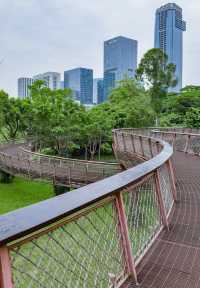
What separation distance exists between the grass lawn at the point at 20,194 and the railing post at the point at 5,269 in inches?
680

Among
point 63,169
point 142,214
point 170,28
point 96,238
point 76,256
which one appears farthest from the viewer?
point 170,28

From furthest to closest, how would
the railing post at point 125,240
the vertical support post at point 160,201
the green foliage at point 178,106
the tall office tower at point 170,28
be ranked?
the tall office tower at point 170,28, the green foliage at point 178,106, the vertical support post at point 160,201, the railing post at point 125,240

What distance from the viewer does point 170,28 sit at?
105125mm

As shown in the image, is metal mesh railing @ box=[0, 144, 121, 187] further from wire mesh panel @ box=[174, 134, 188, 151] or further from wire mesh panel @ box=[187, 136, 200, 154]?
wire mesh panel @ box=[187, 136, 200, 154]

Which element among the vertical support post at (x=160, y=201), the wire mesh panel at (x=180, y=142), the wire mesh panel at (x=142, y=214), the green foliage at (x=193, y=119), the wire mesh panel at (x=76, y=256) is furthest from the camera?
the green foliage at (x=193, y=119)

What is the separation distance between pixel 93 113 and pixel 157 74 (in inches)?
429

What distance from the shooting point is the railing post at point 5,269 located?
1.30 meters

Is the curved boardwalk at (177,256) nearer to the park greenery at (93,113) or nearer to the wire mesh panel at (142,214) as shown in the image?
the wire mesh panel at (142,214)

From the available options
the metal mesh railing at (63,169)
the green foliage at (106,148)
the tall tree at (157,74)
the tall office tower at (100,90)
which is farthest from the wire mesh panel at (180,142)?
the tall office tower at (100,90)

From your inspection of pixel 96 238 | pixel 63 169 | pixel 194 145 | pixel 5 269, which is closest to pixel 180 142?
pixel 194 145

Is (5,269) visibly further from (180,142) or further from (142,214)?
(180,142)

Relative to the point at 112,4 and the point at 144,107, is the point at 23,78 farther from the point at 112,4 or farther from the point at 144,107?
the point at 144,107

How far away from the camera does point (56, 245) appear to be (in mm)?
1829

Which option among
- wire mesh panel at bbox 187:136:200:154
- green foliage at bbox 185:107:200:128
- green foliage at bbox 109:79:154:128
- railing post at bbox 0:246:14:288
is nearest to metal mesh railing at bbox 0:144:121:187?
wire mesh panel at bbox 187:136:200:154
